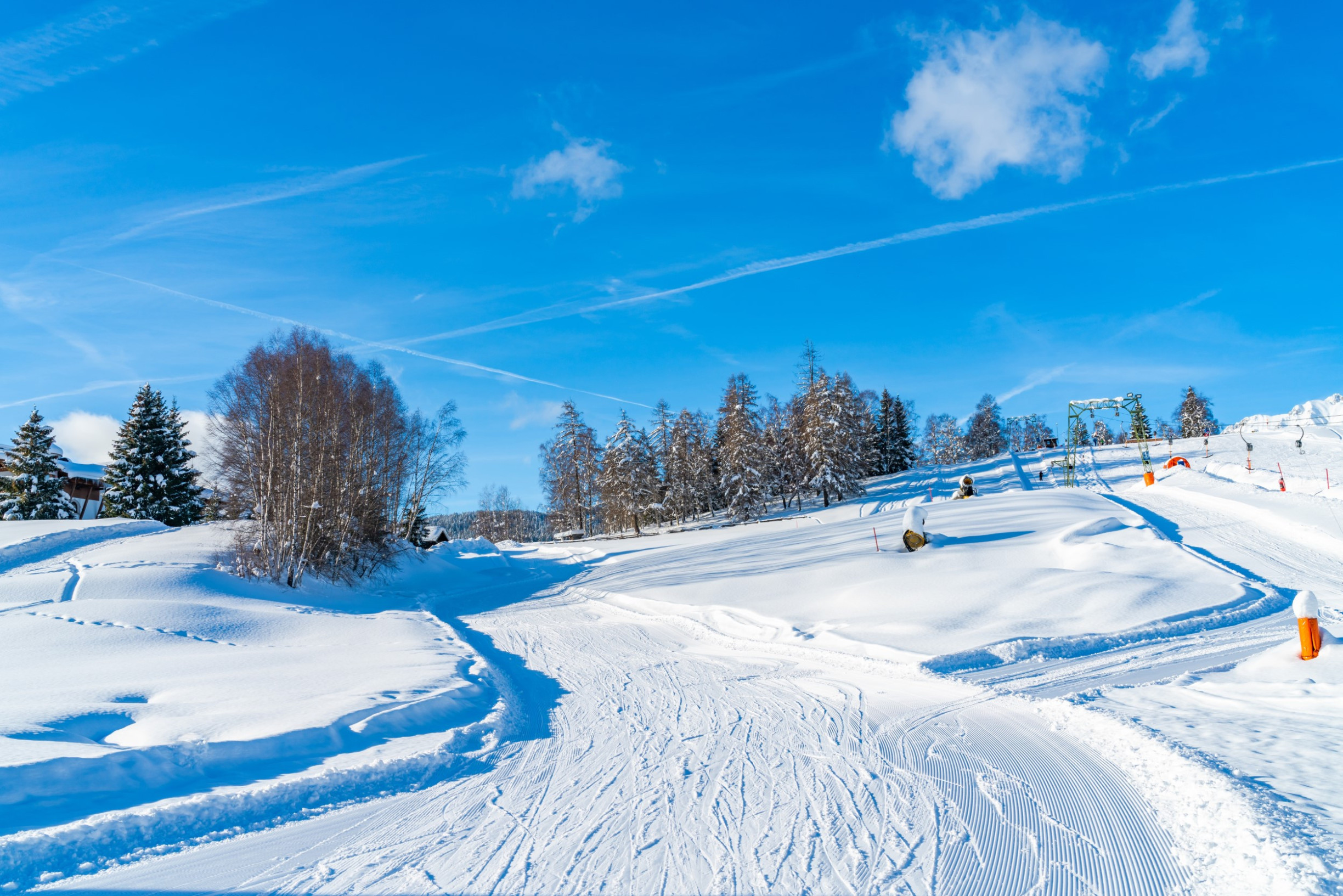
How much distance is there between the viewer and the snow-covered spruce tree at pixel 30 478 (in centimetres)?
3125

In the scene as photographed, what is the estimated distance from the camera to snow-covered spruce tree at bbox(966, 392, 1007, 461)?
8844 cm

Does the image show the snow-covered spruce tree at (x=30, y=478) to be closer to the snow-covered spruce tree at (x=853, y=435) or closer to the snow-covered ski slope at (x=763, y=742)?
the snow-covered ski slope at (x=763, y=742)

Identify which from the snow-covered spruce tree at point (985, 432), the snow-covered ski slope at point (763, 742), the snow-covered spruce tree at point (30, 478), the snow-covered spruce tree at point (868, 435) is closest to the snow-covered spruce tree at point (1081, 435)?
the snow-covered spruce tree at point (985, 432)

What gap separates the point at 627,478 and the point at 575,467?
5819 millimetres

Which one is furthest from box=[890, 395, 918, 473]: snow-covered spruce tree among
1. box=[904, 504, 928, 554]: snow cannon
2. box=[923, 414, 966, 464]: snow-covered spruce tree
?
box=[904, 504, 928, 554]: snow cannon

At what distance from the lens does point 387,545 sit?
2553 centimetres

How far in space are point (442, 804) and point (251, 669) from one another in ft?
17.1

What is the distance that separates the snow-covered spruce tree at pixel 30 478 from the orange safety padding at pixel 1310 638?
142 ft

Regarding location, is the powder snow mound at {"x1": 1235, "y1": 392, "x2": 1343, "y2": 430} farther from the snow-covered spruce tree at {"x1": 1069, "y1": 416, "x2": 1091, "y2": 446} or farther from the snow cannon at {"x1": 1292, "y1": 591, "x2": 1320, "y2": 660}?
the snow cannon at {"x1": 1292, "y1": 591, "x2": 1320, "y2": 660}

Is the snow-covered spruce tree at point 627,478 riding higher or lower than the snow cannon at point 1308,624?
higher

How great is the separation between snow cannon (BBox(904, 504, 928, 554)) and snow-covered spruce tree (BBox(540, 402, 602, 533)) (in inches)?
1362

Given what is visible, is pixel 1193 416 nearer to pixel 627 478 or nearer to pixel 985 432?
pixel 985 432

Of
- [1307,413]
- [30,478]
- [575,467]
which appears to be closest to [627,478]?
[575,467]

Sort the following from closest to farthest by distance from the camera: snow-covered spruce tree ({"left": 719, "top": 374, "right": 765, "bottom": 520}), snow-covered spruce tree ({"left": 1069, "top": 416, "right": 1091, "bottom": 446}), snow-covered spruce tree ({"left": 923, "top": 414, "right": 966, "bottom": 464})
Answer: snow-covered spruce tree ({"left": 719, "top": 374, "right": 765, "bottom": 520})
snow-covered spruce tree ({"left": 1069, "top": 416, "right": 1091, "bottom": 446})
snow-covered spruce tree ({"left": 923, "top": 414, "right": 966, "bottom": 464})
